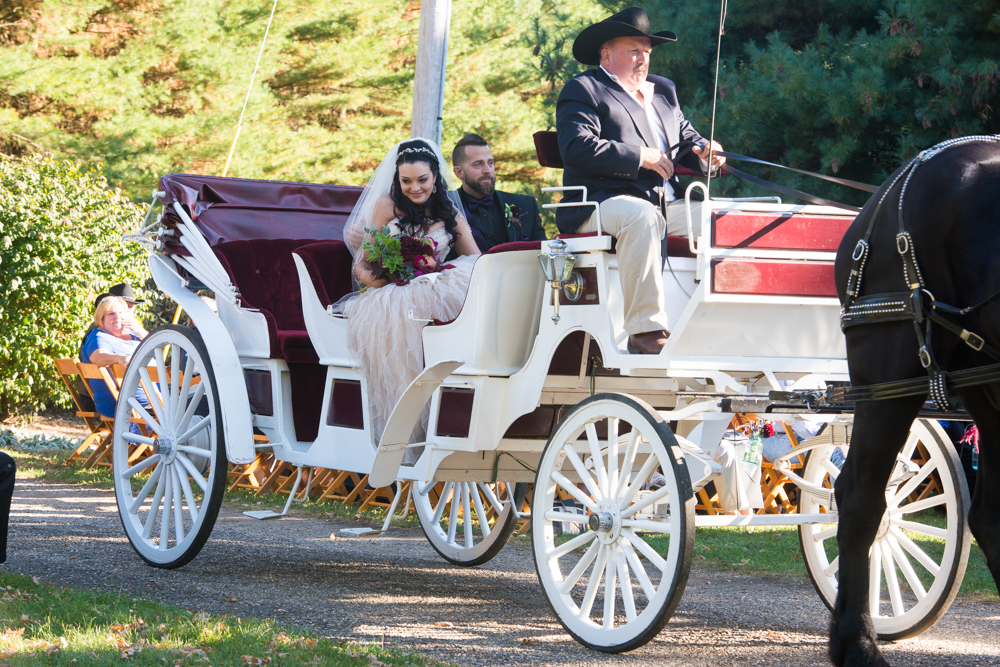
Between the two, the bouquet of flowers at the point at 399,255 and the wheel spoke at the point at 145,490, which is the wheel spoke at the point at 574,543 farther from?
the wheel spoke at the point at 145,490

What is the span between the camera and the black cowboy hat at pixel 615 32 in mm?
4543

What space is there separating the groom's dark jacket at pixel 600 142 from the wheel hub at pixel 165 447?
2443mm

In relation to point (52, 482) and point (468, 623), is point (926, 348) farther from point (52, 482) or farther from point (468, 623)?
point (52, 482)

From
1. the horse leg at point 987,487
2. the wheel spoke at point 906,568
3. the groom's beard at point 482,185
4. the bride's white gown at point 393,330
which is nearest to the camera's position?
the horse leg at point 987,487

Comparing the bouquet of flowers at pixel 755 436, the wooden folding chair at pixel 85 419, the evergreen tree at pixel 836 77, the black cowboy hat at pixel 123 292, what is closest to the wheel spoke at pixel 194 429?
the bouquet of flowers at pixel 755 436

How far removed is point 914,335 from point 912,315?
0.09m

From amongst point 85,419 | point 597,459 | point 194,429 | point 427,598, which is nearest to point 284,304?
point 194,429

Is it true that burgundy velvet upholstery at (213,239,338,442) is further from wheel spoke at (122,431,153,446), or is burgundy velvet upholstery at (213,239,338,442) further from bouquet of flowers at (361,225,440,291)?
wheel spoke at (122,431,153,446)

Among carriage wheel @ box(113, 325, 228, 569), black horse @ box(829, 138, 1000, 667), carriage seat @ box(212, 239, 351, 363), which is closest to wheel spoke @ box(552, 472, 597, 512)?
black horse @ box(829, 138, 1000, 667)

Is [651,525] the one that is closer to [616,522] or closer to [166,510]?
[616,522]

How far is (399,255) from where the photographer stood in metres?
5.23

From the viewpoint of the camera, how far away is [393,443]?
488cm

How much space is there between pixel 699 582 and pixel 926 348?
2.64 metres

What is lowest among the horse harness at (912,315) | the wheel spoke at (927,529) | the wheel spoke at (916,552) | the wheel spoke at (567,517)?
the wheel spoke at (916,552)
